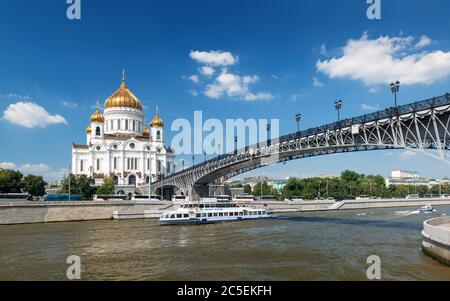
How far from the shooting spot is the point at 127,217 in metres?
53.6

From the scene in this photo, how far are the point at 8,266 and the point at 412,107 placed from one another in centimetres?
2841

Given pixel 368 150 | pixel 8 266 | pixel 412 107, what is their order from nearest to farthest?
pixel 8 266 < pixel 412 107 < pixel 368 150

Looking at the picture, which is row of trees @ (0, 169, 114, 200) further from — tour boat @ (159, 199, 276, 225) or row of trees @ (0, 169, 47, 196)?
tour boat @ (159, 199, 276, 225)

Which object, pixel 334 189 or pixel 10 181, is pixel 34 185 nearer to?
pixel 10 181

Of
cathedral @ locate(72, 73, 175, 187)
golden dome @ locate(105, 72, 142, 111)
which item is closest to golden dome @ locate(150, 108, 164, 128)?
cathedral @ locate(72, 73, 175, 187)

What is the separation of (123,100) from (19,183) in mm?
35508

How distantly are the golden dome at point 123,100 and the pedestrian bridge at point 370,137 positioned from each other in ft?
146

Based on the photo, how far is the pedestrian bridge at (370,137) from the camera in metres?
28.3

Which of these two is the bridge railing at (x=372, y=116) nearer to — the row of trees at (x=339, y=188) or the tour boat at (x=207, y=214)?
the tour boat at (x=207, y=214)

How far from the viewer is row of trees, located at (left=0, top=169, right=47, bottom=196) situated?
63906 millimetres

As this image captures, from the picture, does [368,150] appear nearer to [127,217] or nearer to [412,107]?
[412,107]
